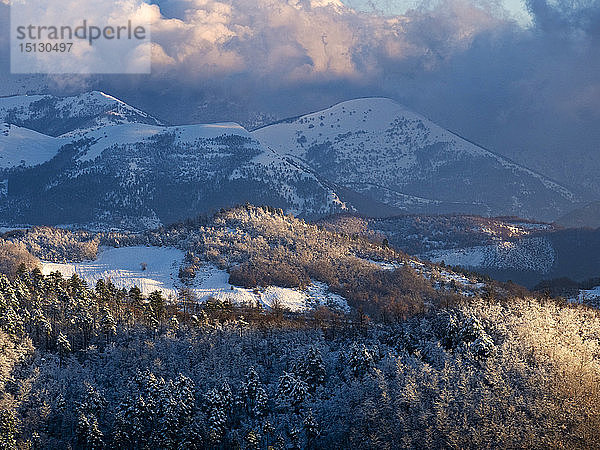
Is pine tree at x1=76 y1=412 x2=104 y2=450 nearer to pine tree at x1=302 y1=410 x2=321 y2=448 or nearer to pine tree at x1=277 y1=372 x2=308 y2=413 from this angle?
pine tree at x1=277 y1=372 x2=308 y2=413

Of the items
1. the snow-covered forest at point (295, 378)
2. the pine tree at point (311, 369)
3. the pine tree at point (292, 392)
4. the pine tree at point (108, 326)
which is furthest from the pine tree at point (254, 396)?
the pine tree at point (108, 326)

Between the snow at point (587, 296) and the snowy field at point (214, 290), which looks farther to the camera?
the snowy field at point (214, 290)

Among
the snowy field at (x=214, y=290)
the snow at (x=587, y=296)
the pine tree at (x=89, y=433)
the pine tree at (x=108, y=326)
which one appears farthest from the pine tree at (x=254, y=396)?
the snow at (x=587, y=296)

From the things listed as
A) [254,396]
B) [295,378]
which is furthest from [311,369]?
[254,396]

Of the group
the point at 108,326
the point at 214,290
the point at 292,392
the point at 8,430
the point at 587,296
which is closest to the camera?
the point at 8,430

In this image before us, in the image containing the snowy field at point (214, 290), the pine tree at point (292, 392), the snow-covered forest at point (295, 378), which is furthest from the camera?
the snowy field at point (214, 290)

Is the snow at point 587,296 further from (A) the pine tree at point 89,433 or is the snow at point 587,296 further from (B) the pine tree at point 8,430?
(B) the pine tree at point 8,430

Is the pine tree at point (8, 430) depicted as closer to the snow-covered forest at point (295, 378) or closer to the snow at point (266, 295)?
the snow-covered forest at point (295, 378)

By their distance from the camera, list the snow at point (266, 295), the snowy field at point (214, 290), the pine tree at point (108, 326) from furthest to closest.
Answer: the snowy field at point (214, 290)
the snow at point (266, 295)
the pine tree at point (108, 326)

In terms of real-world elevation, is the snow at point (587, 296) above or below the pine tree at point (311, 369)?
below

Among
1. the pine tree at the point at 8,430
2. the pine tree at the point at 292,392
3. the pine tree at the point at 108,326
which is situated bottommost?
A: the pine tree at the point at 108,326

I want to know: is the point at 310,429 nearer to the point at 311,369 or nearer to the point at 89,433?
the point at 311,369

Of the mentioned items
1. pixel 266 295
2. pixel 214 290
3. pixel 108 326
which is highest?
pixel 108 326
